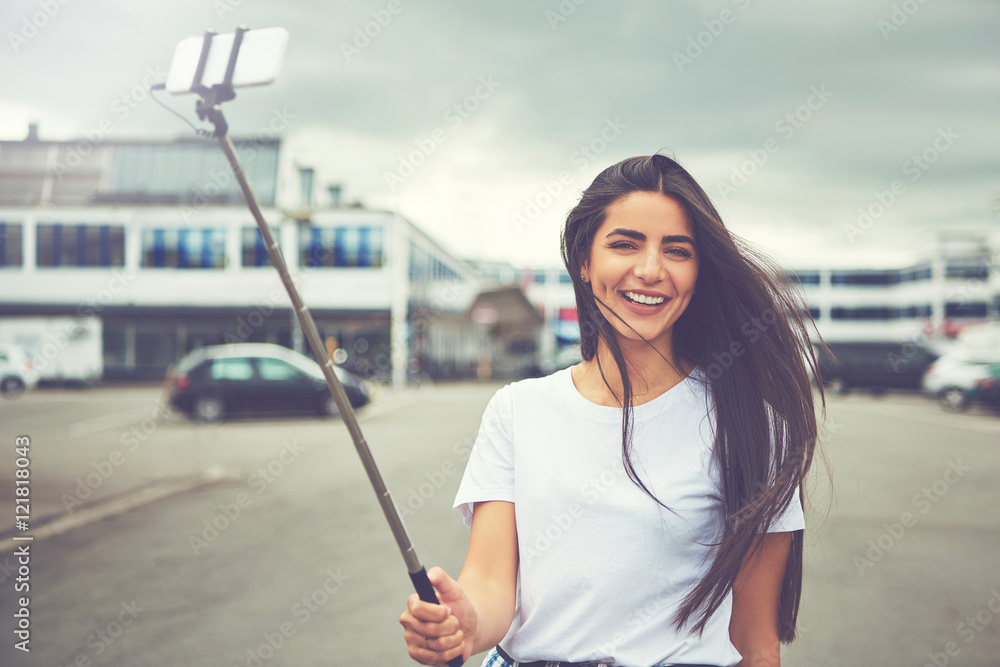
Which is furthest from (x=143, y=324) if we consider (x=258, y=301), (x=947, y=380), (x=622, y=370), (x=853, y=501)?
(x=622, y=370)

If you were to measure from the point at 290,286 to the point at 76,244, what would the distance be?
39.8 meters

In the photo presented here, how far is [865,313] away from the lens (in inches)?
3123

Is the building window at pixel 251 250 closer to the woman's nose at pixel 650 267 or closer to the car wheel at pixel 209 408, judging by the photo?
the car wheel at pixel 209 408

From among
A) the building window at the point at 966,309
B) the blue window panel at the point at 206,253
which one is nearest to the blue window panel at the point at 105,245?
the blue window panel at the point at 206,253

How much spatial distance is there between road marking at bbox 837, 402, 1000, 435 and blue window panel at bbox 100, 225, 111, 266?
30928 millimetres

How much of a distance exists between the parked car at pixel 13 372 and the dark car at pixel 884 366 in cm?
2752

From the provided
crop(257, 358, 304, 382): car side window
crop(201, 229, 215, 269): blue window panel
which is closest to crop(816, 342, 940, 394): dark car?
crop(257, 358, 304, 382): car side window

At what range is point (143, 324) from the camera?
36.9m

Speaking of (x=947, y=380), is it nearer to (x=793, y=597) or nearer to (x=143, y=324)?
(x=793, y=597)

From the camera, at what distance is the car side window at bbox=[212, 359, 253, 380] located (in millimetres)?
17375

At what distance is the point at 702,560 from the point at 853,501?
749cm

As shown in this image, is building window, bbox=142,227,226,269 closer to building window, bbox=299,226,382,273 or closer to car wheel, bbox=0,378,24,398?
building window, bbox=299,226,382,273

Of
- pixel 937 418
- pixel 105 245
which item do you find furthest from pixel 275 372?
pixel 105 245

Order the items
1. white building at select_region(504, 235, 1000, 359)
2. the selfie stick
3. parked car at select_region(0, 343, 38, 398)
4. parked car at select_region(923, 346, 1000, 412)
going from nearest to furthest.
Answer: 1. the selfie stick
2. parked car at select_region(923, 346, 1000, 412)
3. parked car at select_region(0, 343, 38, 398)
4. white building at select_region(504, 235, 1000, 359)
